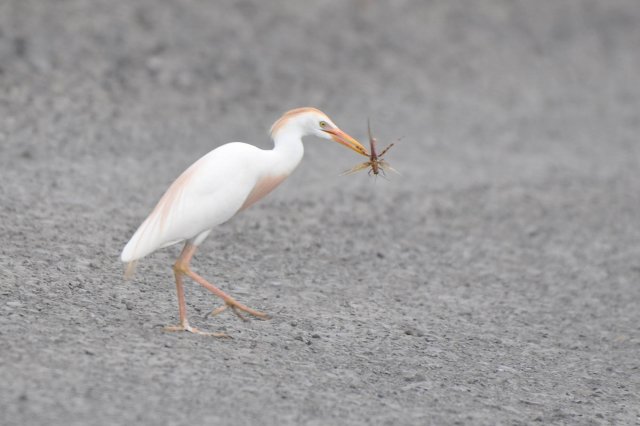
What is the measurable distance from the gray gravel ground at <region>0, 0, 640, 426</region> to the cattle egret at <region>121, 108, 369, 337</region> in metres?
0.56

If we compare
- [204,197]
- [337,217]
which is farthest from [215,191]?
[337,217]

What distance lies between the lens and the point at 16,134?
11242 millimetres

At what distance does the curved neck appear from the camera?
653 centimetres

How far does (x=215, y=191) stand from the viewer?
634 cm

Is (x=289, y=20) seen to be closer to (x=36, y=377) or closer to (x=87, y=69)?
(x=87, y=69)

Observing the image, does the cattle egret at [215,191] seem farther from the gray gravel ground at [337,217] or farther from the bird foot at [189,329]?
the gray gravel ground at [337,217]

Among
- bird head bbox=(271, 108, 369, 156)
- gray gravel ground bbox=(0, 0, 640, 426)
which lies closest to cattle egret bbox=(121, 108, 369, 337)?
bird head bbox=(271, 108, 369, 156)

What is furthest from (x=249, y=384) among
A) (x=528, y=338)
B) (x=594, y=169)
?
(x=594, y=169)

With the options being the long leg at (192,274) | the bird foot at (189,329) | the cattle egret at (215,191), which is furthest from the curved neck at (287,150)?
the bird foot at (189,329)

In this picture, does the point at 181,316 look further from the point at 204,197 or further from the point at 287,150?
A: the point at 287,150

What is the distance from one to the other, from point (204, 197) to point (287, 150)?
660 mm

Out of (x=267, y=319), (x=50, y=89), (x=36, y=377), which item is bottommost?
(x=36, y=377)

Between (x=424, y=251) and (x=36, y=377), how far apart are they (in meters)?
5.26

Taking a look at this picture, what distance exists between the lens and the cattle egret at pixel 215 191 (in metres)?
6.22
